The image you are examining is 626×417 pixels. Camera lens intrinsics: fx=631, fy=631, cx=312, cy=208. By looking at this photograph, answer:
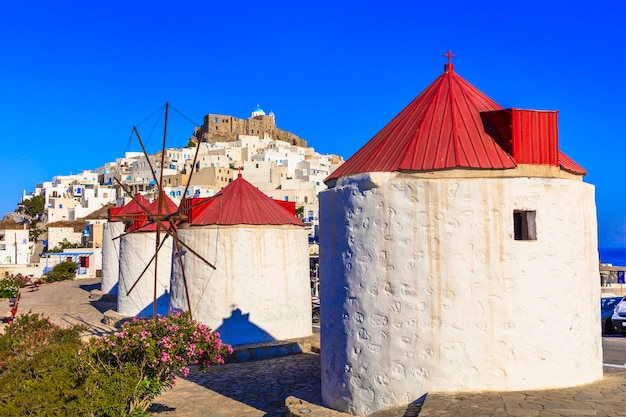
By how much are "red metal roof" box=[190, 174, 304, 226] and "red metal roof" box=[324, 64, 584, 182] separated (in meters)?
5.94

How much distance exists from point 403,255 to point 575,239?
2.03m

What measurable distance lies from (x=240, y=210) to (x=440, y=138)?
742 cm

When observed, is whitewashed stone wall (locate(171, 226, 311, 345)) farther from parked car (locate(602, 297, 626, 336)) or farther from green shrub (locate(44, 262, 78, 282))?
green shrub (locate(44, 262, 78, 282))

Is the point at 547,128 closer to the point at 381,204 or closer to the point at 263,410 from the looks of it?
the point at 381,204

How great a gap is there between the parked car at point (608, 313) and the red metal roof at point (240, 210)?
7651 mm

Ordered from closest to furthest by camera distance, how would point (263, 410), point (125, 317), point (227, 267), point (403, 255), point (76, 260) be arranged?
point (403, 255)
point (263, 410)
point (227, 267)
point (125, 317)
point (76, 260)

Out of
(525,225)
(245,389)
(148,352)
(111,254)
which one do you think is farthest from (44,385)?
(111,254)

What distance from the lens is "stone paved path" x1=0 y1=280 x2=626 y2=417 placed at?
20.2 feet

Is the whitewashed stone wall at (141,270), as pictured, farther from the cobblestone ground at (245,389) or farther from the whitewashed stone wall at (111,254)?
the cobblestone ground at (245,389)

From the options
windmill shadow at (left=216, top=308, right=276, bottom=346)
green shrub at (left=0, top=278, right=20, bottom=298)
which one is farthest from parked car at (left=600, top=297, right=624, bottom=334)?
green shrub at (left=0, top=278, right=20, bottom=298)

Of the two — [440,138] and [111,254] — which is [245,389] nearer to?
[440,138]

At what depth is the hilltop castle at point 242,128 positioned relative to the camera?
9019 cm

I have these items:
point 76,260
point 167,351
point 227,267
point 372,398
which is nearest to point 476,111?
point 372,398

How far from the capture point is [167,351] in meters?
8.23
